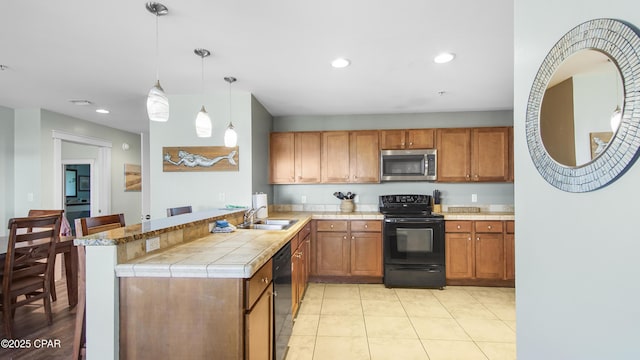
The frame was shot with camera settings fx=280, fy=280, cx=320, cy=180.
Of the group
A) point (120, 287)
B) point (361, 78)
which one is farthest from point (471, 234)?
point (120, 287)

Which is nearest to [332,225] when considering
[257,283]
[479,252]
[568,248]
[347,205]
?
[347,205]

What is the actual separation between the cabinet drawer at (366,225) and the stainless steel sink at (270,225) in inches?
36.8

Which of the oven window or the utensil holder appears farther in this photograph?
the utensil holder

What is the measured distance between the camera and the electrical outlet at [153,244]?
5.39ft

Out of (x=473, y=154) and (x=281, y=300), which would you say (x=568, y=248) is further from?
(x=473, y=154)

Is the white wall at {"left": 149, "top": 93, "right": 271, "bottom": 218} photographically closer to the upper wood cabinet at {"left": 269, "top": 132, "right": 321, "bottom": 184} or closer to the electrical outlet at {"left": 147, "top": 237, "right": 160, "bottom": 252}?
the upper wood cabinet at {"left": 269, "top": 132, "right": 321, "bottom": 184}

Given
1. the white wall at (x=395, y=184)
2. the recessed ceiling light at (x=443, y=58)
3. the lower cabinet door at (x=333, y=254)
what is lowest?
the lower cabinet door at (x=333, y=254)

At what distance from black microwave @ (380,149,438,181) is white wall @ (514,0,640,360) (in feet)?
8.97

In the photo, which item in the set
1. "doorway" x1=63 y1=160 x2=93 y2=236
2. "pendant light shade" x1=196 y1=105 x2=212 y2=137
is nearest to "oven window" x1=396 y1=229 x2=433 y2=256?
"pendant light shade" x1=196 y1=105 x2=212 y2=137

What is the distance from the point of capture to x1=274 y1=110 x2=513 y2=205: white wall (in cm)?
409

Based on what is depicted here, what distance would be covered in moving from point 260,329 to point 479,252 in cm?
309

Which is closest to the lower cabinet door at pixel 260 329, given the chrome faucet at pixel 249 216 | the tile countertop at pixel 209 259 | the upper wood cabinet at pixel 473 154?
the tile countertop at pixel 209 259

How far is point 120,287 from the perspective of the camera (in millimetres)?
1404

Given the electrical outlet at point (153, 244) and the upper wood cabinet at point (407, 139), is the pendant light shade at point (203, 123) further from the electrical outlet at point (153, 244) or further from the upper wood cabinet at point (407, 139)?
the upper wood cabinet at point (407, 139)
